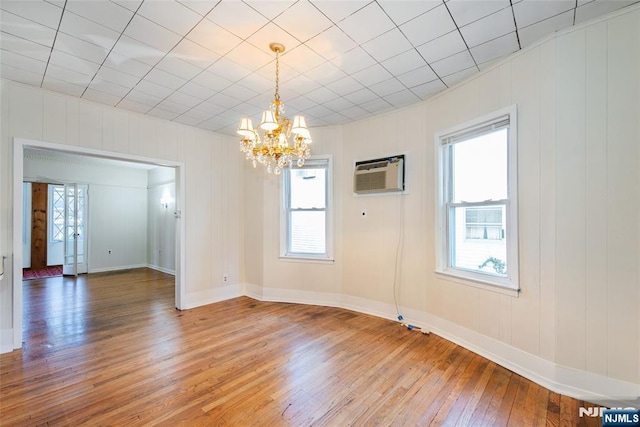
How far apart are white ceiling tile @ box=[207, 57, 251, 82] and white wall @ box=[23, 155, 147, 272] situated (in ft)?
20.5

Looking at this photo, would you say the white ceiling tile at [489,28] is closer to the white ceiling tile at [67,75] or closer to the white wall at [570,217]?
the white wall at [570,217]

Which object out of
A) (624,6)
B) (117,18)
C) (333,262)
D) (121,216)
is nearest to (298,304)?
(333,262)

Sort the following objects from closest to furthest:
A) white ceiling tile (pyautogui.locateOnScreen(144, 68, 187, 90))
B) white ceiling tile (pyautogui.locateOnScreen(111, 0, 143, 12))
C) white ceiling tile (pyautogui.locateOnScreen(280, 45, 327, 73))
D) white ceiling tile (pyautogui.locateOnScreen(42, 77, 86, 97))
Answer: white ceiling tile (pyautogui.locateOnScreen(111, 0, 143, 12)), white ceiling tile (pyautogui.locateOnScreen(280, 45, 327, 73)), white ceiling tile (pyautogui.locateOnScreen(144, 68, 187, 90)), white ceiling tile (pyautogui.locateOnScreen(42, 77, 86, 97))

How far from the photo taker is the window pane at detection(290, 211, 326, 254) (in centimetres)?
438

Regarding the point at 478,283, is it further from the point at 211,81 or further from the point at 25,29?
the point at 25,29

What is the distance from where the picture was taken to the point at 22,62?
8.36 ft

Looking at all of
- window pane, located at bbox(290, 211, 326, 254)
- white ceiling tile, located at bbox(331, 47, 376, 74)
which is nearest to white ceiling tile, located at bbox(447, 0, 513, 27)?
white ceiling tile, located at bbox(331, 47, 376, 74)

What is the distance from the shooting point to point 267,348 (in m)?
2.91

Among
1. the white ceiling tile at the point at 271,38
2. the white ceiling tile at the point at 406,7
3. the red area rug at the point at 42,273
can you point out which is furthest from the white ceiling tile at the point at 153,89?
the red area rug at the point at 42,273

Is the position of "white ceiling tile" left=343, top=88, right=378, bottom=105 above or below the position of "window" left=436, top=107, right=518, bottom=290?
above

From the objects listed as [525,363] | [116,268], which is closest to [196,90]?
[525,363]

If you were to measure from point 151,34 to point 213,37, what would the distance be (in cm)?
47

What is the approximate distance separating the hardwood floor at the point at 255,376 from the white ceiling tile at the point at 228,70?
2763 mm

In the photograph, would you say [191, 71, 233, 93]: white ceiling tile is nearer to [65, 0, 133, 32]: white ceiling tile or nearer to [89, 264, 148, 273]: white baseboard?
[65, 0, 133, 32]: white ceiling tile
